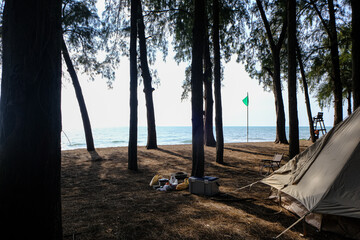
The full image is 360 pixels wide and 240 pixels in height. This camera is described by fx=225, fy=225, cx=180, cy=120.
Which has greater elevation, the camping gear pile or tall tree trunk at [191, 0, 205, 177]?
tall tree trunk at [191, 0, 205, 177]

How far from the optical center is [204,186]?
550 cm

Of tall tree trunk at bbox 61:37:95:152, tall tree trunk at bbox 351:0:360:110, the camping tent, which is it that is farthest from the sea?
tall tree trunk at bbox 351:0:360:110

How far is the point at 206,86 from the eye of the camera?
1400 centimetres

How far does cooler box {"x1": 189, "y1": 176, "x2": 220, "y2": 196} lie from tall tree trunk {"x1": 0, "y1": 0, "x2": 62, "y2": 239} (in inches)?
153

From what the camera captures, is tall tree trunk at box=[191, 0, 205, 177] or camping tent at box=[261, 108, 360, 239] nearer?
camping tent at box=[261, 108, 360, 239]

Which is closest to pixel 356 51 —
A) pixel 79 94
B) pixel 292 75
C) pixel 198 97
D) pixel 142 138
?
pixel 292 75

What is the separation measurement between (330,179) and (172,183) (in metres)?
3.83

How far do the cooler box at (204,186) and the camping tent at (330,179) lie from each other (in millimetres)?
1479

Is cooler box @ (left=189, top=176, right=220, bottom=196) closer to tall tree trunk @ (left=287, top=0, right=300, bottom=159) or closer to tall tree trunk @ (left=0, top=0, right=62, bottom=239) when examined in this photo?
tall tree trunk @ (left=0, top=0, right=62, bottom=239)

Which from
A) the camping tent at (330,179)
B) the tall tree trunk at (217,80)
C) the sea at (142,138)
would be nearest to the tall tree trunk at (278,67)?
the sea at (142,138)

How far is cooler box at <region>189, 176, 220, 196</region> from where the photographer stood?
5.45 metres

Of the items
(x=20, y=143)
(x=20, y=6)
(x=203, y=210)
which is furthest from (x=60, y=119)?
(x=203, y=210)

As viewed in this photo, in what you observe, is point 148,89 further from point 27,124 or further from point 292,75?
point 27,124

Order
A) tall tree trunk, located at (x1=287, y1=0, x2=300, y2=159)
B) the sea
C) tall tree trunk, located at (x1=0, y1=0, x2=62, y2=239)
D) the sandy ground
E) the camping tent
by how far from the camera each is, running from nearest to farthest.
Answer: tall tree trunk, located at (x1=0, y1=0, x2=62, y2=239)
the camping tent
the sandy ground
tall tree trunk, located at (x1=287, y1=0, x2=300, y2=159)
the sea
